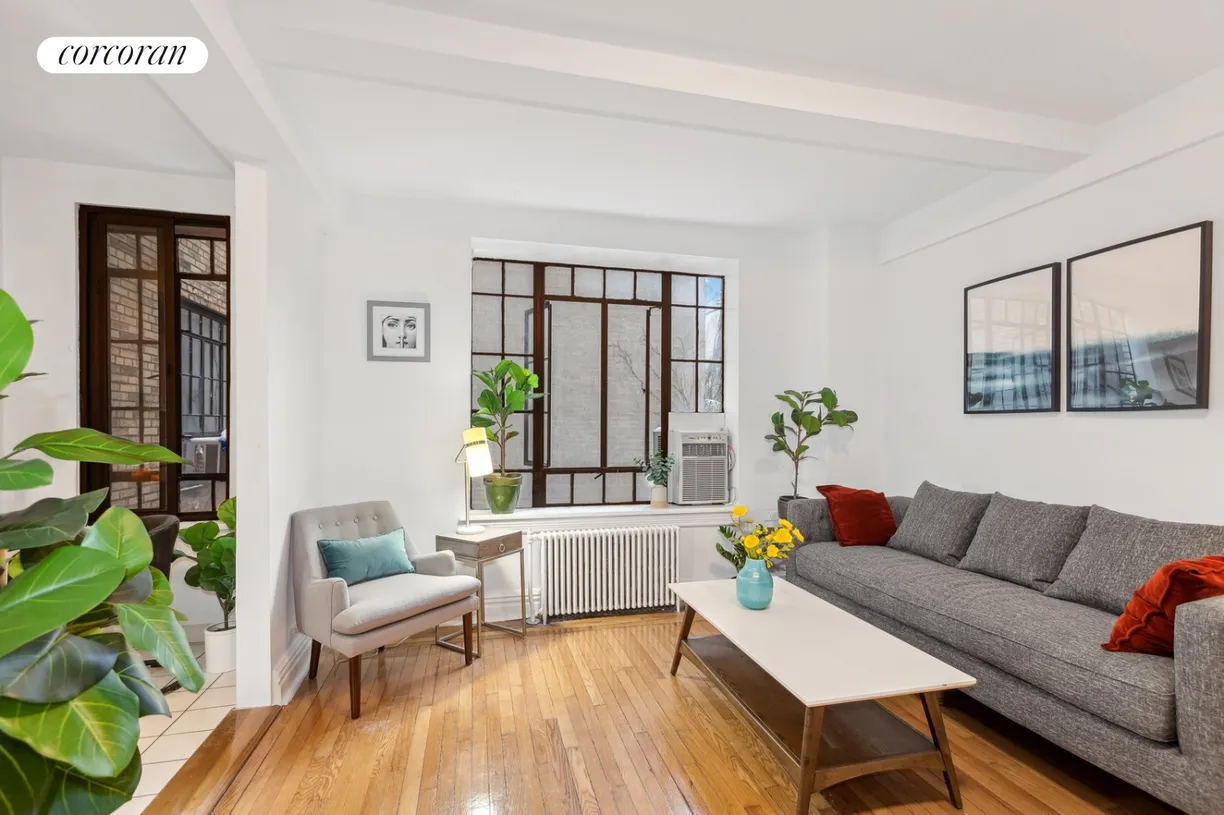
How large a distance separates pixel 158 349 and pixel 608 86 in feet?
9.61

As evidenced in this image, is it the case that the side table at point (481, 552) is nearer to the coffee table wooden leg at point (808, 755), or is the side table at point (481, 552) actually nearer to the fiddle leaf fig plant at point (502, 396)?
Answer: the fiddle leaf fig plant at point (502, 396)

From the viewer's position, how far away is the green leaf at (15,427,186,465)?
79cm

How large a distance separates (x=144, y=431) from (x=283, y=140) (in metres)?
1.93

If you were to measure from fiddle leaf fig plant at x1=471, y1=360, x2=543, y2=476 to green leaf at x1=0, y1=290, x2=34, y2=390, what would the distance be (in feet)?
9.84

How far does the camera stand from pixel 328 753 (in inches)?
93.7

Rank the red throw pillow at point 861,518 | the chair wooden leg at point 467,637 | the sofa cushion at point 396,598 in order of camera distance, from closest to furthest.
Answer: the sofa cushion at point 396,598
the chair wooden leg at point 467,637
the red throw pillow at point 861,518

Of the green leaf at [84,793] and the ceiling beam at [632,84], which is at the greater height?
the ceiling beam at [632,84]

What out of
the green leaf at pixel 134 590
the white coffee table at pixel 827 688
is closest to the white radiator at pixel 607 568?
the white coffee table at pixel 827 688

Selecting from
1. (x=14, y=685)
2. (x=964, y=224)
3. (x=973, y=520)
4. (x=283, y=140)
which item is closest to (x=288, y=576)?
(x=283, y=140)

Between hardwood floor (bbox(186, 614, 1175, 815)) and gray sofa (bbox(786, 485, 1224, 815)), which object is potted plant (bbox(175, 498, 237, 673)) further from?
gray sofa (bbox(786, 485, 1224, 815))

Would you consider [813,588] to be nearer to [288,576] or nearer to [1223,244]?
[1223,244]

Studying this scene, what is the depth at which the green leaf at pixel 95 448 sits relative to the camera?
2.59 feet

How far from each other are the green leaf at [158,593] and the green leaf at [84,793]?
251mm

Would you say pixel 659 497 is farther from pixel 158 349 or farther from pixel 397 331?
pixel 158 349
